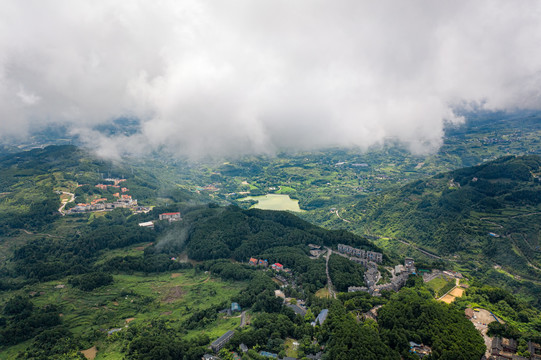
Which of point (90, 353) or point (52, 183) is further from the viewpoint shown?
point (52, 183)

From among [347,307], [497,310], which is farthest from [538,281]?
[347,307]

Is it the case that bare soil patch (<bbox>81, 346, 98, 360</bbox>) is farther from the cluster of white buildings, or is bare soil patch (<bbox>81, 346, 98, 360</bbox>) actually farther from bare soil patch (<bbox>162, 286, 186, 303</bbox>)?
the cluster of white buildings

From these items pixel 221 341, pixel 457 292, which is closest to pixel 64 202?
pixel 221 341

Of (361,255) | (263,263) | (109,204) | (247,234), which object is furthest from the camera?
(109,204)

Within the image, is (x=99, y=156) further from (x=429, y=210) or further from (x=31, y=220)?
(x=429, y=210)

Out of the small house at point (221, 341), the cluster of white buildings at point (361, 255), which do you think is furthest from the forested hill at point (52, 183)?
the cluster of white buildings at point (361, 255)

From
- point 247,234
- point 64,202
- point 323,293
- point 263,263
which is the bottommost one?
point 323,293

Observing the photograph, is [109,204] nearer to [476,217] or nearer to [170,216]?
[170,216]
